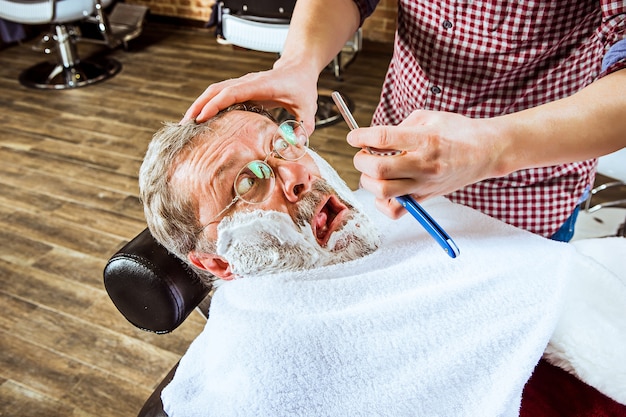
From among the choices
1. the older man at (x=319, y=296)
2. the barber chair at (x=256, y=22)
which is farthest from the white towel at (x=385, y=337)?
the barber chair at (x=256, y=22)

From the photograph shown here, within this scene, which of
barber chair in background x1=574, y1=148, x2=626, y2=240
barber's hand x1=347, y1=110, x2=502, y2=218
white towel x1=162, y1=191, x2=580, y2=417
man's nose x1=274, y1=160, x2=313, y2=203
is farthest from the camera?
barber chair in background x1=574, y1=148, x2=626, y2=240

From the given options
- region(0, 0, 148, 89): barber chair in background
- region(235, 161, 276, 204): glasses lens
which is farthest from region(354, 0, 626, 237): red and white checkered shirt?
region(0, 0, 148, 89): barber chair in background

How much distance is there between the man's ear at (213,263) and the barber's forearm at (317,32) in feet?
1.33

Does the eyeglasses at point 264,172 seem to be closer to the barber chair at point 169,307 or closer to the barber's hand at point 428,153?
the barber chair at point 169,307

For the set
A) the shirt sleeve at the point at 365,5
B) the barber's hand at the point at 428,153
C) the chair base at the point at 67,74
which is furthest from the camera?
the chair base at the point at 67,74

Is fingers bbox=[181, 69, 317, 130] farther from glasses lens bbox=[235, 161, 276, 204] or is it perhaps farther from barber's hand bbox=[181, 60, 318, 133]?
glasses lens bbox=[235, 161, 276, 204]

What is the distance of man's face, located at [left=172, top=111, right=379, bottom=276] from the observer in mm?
1004

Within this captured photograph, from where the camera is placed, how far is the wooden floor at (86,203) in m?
1.84

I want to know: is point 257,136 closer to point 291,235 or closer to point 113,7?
point 291,235

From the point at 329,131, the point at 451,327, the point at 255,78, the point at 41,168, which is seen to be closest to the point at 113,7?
the point at 41,168

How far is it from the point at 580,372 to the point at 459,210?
15.7 inches

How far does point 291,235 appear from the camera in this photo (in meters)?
1.04

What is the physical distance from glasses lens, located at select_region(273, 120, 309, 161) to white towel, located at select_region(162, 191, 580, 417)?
234 mm

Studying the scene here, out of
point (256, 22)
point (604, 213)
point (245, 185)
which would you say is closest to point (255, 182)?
point (245, 185)
